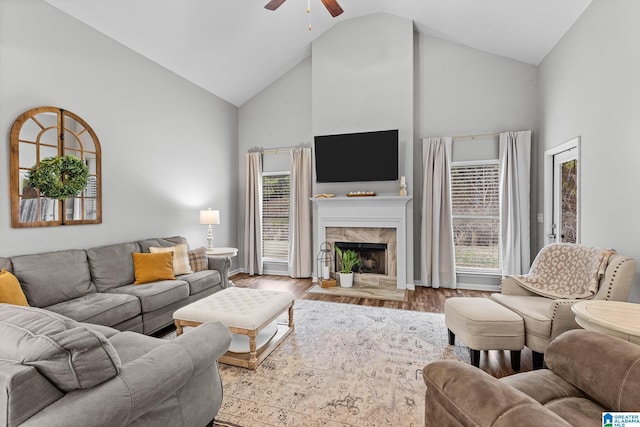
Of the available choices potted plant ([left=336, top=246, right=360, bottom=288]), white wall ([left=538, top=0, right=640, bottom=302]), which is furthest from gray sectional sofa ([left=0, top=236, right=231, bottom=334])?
white wall ([left=538, top=0, right=640, bottom=302])

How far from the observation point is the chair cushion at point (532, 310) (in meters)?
2.28

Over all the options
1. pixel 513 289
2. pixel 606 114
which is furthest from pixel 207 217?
pixel 606 114

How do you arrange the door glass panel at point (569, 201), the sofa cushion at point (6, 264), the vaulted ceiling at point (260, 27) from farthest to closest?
the door glass panel at point (569, 201) < the vaulted ceiling at point (260, 27) < the sofa cushion at point (6, 264)

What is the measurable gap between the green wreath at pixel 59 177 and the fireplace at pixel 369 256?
3602 mm

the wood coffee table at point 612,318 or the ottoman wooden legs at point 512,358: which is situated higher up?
the wood coffee table at point 612,318

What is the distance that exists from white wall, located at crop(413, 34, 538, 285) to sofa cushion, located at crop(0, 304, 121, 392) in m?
4.60

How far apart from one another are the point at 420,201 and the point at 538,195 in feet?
5.54

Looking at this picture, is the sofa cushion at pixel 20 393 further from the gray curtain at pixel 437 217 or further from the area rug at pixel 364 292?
the gray curtain at pixel 437 217

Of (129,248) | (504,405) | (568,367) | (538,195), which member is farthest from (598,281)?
(129,248)

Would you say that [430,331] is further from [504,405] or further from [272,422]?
[504,405]

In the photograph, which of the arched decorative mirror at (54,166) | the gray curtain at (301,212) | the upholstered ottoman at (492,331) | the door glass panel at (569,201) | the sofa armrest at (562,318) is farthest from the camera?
the gray curtain at (301,212)

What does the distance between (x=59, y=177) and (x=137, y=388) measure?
2.79 metres

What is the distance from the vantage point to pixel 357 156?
4.93 meters

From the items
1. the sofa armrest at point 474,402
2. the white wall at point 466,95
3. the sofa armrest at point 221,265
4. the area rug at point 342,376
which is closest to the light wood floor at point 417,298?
the area rug at point 342,376
